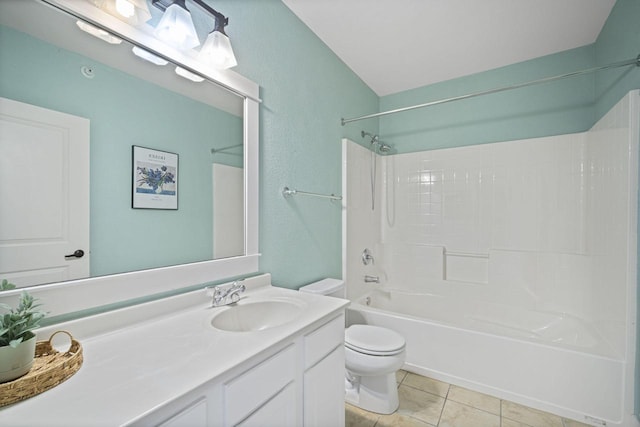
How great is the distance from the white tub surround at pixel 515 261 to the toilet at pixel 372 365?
1.40 ft

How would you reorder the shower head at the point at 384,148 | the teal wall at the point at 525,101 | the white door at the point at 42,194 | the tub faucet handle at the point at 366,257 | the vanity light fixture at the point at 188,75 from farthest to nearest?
1. the shower head at the point at 384,148
2. the tub faucet handle at the point at 366,257
3. the teal wall at the point at 525,101
4. the vanity light fixture at the point at 188,75
5. the white door at the point at 42,194

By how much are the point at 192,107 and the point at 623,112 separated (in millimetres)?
2373

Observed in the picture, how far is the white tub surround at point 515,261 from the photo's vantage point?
1.62 m

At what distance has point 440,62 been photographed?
2.49 metres

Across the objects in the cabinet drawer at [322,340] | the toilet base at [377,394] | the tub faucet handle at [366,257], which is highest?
the tub faucet handle at [366,257]

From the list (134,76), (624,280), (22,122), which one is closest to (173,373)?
(22,122)

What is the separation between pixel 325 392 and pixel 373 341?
0.66m

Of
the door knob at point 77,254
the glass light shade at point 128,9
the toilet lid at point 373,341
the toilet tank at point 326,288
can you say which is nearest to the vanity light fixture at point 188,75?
the glass light shade at point 128,9

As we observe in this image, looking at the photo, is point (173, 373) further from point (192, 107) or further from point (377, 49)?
point (377, 49)

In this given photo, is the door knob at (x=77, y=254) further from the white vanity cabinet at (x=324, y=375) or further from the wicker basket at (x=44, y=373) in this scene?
the white vanity cabinet at (x=324, y=375)

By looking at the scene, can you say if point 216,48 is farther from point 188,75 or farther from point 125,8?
point 125,8

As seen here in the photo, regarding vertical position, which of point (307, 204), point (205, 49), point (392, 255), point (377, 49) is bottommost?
point (392, 255)

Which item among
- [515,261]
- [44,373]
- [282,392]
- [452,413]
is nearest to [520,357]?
[452,413]

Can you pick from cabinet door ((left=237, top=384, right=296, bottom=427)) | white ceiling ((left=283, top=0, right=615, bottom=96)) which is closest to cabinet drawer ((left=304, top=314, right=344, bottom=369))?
cabinet door ((left=237, top=384, right=296, bottom=427))
